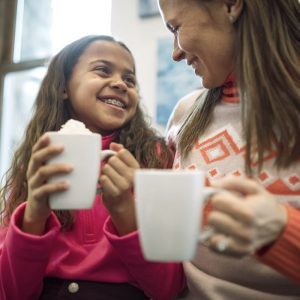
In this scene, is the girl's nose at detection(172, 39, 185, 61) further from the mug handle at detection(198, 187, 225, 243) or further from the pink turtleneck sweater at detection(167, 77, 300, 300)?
the mug handle at detection(198, 187, 225, 243)

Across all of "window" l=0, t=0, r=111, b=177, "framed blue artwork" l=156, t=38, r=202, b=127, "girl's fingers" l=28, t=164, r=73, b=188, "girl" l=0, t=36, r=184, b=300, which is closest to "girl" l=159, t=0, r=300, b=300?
"girl" l=0, t=36, r=184, b=300

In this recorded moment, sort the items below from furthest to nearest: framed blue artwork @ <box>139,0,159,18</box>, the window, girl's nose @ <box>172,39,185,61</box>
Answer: the window → framed blue artwork @ <box>139,0,159,18</box> → girl's nose @ <box>172,39,185,61</box>

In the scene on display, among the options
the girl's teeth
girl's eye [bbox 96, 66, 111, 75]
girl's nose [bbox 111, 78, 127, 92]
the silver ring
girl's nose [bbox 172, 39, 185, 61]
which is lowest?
the girl's teeth

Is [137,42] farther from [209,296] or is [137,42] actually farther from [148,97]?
[209,296]

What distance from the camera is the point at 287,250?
516 millimetres

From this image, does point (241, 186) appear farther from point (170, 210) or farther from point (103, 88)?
point (103, 88)

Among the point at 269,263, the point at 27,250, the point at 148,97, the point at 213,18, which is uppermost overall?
the point at 213,18

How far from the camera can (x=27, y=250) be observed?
72 cm

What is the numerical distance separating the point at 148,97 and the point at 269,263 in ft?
4.39

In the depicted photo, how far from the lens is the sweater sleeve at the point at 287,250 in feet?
1.65

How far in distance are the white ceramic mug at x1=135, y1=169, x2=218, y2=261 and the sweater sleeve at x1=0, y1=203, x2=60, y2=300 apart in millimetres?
302

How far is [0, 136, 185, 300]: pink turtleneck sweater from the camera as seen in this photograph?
0.71m

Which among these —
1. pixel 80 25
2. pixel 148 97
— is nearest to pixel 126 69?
pixel 148 97

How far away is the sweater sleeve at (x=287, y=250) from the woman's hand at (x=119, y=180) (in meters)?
0.22
